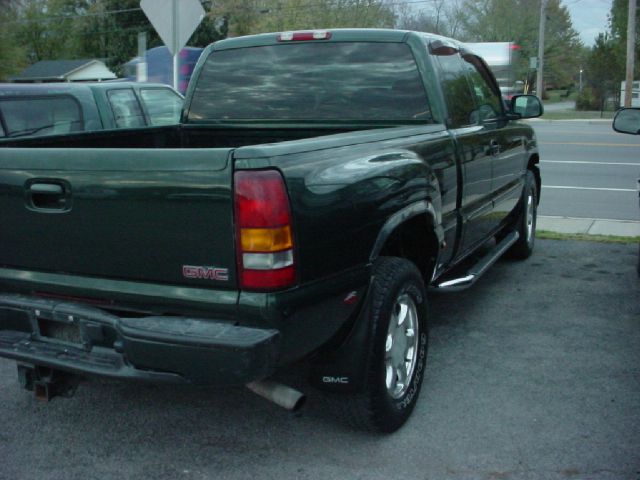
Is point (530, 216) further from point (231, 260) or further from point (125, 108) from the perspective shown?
point (231, 260)

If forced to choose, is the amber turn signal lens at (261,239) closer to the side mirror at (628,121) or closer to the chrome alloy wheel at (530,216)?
the side mirror at (628,121)

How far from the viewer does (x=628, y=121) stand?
18.5 ft

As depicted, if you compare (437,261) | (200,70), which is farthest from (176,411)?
(200,70)

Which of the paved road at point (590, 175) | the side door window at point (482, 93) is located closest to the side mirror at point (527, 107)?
the side door window at point (482, 93)

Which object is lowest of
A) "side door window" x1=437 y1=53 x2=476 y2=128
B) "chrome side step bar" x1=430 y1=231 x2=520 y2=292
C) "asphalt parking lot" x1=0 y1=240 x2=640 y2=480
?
"asphalt parking lot" x1=0 y1=240 x2=640 y2=480

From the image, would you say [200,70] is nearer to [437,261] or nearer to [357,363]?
[437,261]

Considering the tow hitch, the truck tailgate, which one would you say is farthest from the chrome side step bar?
the tow hitch

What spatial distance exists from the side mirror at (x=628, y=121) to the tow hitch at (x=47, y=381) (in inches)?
159

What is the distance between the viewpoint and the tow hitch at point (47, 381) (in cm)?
369

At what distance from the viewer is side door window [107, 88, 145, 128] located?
9086mm

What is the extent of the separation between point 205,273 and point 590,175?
13.1 meters

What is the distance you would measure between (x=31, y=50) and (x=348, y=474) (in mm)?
75914

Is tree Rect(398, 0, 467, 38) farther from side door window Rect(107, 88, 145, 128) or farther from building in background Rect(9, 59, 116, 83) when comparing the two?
side door window Rect(107, 88, 145, 128)

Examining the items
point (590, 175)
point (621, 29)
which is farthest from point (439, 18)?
point (590, 175)
